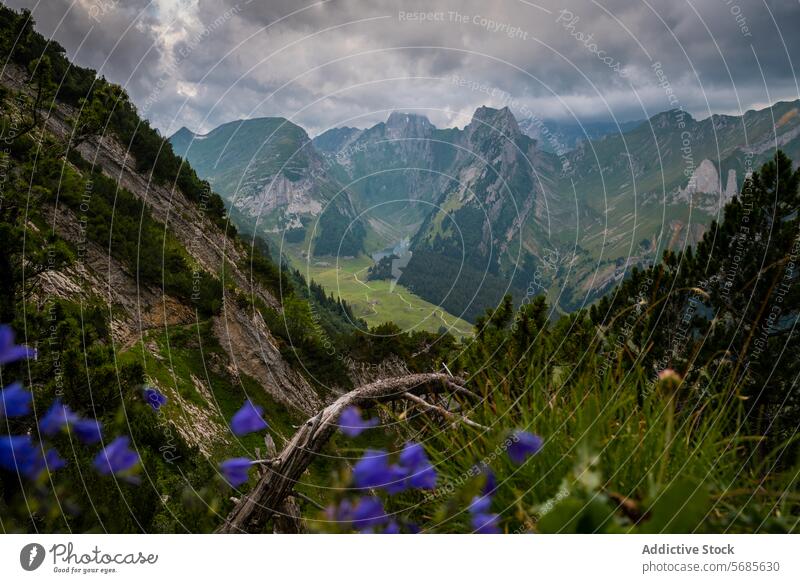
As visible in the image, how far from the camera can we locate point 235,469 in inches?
88.9

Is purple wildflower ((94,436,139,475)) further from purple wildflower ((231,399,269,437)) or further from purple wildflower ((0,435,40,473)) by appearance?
purple wildflower ((231,399,269,437))

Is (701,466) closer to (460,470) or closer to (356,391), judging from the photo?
(460,470)

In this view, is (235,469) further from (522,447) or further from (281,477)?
(522,447)

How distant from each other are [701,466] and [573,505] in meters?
0.89

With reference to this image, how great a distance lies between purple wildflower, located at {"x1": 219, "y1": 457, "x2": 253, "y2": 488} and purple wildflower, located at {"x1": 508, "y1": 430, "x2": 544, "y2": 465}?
106 centimetres

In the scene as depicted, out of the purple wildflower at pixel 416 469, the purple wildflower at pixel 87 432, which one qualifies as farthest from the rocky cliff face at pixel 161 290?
the purple wildflower at pixel 416 469

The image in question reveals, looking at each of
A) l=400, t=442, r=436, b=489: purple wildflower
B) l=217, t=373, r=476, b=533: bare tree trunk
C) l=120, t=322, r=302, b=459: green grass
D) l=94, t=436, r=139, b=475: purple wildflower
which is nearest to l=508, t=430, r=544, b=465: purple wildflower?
l=400, t=442, r=436, b=489: purple wildflower

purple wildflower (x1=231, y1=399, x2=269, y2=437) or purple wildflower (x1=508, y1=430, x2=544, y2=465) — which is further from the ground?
purple wildflower (x1=508, y1=430, x2=544, y2=465)

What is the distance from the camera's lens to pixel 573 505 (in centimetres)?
145

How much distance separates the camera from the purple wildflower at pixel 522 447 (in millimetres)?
1953

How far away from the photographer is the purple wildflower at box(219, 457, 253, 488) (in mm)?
2080

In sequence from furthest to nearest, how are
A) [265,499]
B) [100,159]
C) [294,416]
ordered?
[100,159], [294,416], [265,499]

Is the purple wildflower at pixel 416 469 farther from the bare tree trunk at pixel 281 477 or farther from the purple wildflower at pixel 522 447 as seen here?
the bare tree trunk at pixel 281 477
